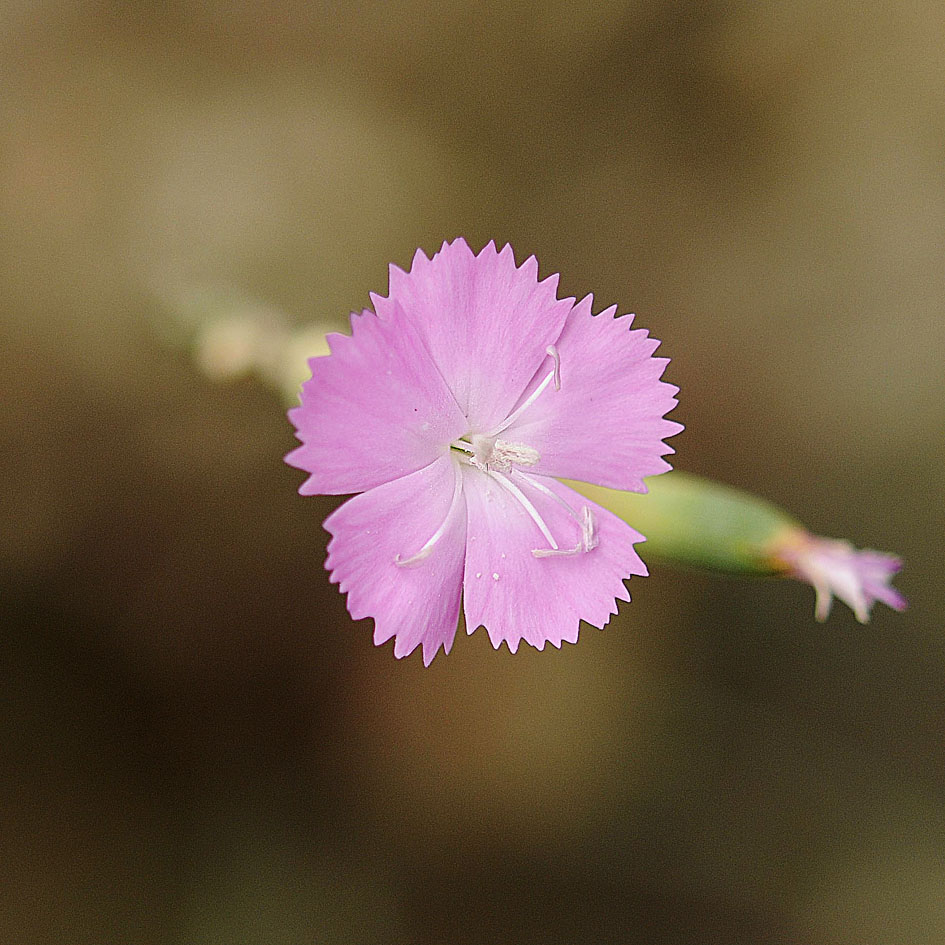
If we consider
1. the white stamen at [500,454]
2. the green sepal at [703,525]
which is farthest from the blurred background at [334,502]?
the white stamen at [500,454]

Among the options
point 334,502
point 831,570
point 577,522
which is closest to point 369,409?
point 577,522

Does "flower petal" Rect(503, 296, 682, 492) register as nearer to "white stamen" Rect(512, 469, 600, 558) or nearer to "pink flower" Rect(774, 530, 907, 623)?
"white stamen" Rect(512, 469, 600, 558)

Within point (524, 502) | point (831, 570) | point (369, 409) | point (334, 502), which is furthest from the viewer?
point (334, 502)

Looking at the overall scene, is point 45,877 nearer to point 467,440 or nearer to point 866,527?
point 467,440

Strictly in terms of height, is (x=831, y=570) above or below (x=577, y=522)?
above

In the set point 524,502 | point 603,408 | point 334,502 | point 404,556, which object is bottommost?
point 404,556

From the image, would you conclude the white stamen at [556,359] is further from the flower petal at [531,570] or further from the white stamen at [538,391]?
the flower petal at [531,570]

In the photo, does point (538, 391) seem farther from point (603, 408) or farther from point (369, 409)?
point (369, 409)

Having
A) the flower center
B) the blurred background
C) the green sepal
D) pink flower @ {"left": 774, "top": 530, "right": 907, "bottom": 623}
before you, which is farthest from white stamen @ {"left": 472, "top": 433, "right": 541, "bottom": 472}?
the blurred background
